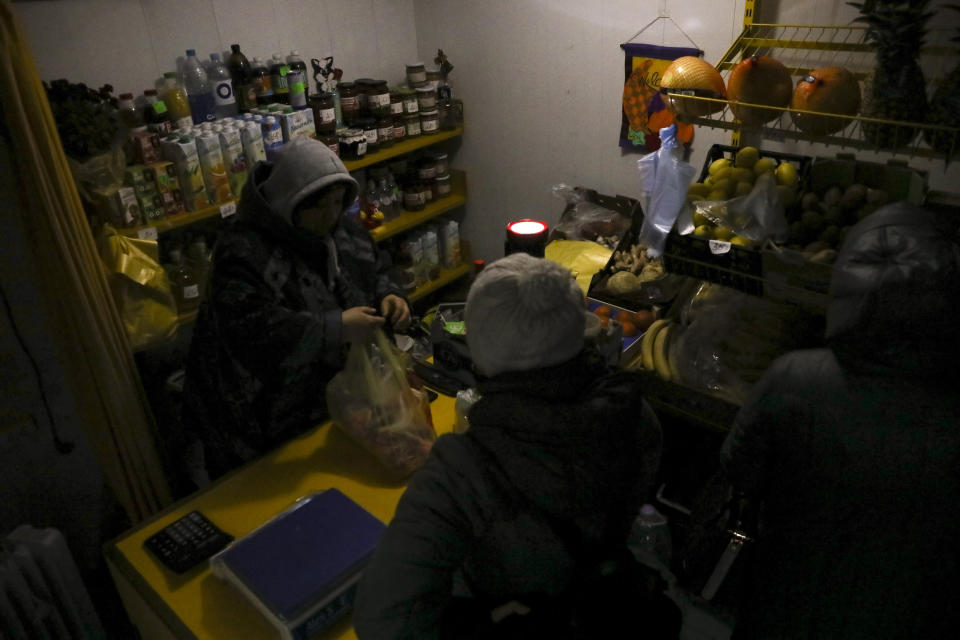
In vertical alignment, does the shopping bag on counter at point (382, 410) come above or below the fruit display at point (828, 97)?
below

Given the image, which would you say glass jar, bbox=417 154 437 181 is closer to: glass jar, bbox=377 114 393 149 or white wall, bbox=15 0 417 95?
glass jar, bbox=377 114 393 149

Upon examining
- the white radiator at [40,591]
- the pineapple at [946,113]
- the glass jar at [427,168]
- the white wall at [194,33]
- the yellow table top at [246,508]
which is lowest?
the white radiator at [40,591]

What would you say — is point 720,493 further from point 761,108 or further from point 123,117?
point 123,117

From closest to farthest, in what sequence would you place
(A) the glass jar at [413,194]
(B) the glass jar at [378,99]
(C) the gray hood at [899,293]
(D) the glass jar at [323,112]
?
(C) the gray hood at [899,293], (D) the glass jar at [323,112], (B) the glass jar at [378,99], (A) the glass jar at [413,194]

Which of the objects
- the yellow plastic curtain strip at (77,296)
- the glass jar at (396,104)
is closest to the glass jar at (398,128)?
the glass jar at (396,104)

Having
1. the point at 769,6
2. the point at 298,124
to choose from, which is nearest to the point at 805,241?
the point at 769,6

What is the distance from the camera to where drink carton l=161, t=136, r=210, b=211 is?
86.9 inches

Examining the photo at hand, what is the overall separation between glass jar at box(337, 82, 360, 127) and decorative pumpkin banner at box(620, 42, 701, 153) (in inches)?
47.8

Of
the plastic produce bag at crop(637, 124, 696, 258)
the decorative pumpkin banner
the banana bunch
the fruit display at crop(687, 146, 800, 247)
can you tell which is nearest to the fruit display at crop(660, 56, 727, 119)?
the fruit display at crop(687, 146, 800, 247)

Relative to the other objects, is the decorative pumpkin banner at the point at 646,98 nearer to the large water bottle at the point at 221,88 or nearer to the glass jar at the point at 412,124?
the glass jar at the point at 412,124

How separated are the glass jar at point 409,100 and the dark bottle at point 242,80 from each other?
29.5 inches

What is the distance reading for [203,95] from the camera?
2.44m

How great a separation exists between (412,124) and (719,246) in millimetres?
2031

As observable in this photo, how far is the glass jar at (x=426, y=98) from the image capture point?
320cm
